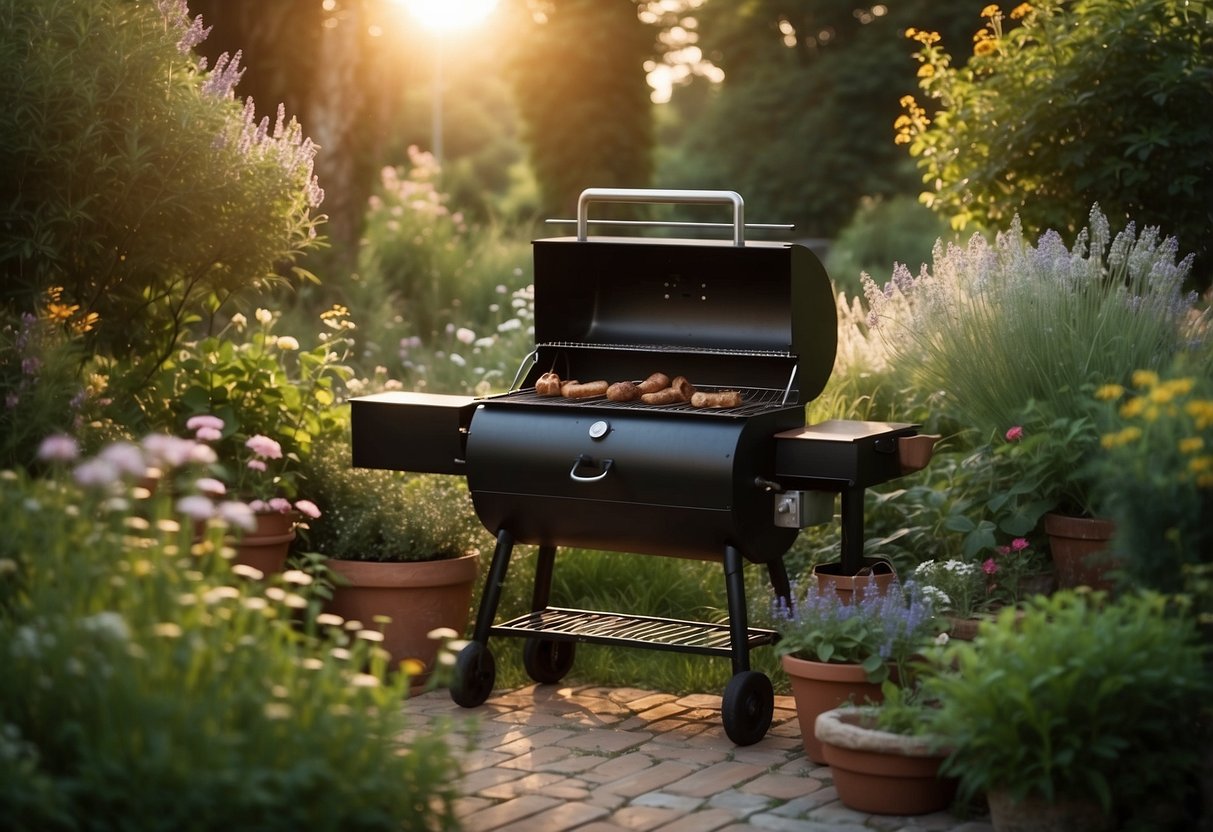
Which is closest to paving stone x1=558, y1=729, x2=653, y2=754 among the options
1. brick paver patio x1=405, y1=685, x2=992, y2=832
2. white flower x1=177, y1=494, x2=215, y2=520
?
brick paver patio x1=405, y1=685, x2=992, y2=832

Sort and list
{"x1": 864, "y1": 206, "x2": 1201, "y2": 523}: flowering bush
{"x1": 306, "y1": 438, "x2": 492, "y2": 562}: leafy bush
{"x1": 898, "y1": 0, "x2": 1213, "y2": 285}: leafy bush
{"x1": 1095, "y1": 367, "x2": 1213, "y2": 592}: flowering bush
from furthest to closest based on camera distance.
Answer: {"x1": 898, "y1": 0, "x2": 1213, "y2": 285}: leafy bush, {"x1": 306, "y1": 438, "x2": 492, "y2": 562}: leafy bush, {"x1": 864, "y1": 206, "x2": 1201, "y2": 523}: flowering bush, {"x1": 1095, "y1": 367, "x2": 1213, "y2": 592}: flowering bush

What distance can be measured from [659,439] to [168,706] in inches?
84.9

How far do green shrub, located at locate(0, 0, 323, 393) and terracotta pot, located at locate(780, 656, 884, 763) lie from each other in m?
2.49

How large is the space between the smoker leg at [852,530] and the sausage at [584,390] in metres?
0.89

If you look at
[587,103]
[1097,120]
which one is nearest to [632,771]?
[1097,120]

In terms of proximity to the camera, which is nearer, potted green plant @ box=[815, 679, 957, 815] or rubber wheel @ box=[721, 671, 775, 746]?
potted green plant @ box=[815, 679, 957, 815]

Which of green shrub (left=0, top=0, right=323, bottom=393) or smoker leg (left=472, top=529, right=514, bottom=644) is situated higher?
green shrub (left=0, top=0, right=323, bottom=393)

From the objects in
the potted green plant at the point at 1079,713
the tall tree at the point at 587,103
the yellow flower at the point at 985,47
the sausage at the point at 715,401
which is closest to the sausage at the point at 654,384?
the sausage at the point at 715,401

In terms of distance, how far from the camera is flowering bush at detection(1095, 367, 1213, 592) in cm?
376

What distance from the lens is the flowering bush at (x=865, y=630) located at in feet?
14.9

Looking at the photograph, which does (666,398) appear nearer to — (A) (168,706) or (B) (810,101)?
(A) (168,706)

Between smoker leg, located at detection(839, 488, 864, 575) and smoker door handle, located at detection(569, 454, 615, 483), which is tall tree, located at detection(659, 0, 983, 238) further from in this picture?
smoker door handle, located at detection(569, 454, 615, 483)

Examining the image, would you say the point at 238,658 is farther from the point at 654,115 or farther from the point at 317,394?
the point at 654,115

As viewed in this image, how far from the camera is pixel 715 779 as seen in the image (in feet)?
14.9
